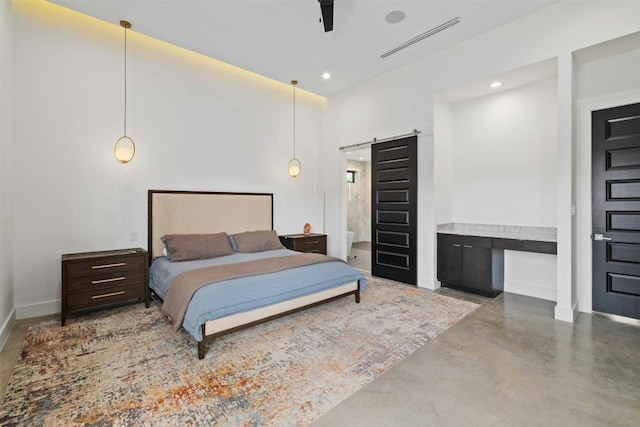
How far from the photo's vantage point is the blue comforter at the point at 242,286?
255cm

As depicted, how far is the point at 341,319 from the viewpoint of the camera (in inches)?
131

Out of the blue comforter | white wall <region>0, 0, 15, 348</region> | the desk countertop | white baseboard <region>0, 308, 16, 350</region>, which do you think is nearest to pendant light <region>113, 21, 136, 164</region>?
white wall <region>0, 0, 15, 348</region>

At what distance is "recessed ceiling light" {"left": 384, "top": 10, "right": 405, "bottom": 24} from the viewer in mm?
3371

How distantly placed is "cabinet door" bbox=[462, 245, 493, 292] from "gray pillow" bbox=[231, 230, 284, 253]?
2.87 m

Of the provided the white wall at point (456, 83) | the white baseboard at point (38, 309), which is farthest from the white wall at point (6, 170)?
the white wall at point (456, 83)

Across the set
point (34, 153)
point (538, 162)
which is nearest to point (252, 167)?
point (34, 153)

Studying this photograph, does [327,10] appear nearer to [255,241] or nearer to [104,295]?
[255,241]

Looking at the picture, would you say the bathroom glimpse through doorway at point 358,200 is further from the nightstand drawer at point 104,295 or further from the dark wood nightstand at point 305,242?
the nightstand drawer at point 104,295

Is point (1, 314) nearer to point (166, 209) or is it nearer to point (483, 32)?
point (166, 209)

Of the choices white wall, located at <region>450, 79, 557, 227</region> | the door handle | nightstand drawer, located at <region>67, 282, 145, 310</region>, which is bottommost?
nightstand drawer, located at <region>67, 282, 145, 310</region>

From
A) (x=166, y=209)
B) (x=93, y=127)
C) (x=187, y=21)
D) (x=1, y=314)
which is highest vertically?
(x=187, y=21)

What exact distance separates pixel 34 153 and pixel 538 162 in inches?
251

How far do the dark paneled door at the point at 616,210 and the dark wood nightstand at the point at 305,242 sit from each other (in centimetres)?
386

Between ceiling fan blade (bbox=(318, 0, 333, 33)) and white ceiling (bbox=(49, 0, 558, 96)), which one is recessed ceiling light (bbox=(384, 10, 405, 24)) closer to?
white ceiling (bbox=(49, 0, 558, 96))
